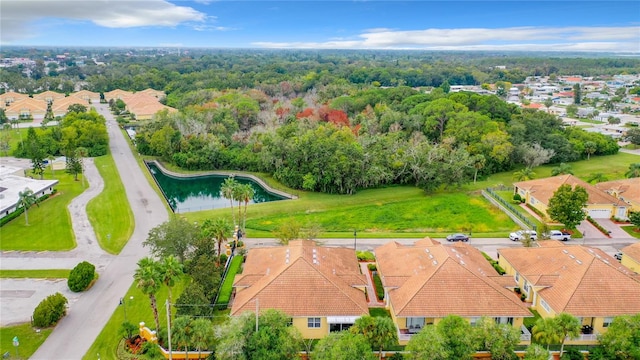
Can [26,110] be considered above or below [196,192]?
above

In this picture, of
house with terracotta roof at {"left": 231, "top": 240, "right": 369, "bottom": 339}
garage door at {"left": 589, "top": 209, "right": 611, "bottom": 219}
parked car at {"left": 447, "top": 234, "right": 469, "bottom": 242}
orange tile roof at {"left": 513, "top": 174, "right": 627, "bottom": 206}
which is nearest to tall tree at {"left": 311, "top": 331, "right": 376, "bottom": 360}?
house with terracotta roof at {"left": 231, "top": 240, "right": 369, "bottom": 339}

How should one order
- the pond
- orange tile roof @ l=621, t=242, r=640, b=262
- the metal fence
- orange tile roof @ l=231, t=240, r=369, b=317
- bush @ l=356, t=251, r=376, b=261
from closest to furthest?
orange tile roof @ l=231, t=240, r=369, b=317 → orange tile roof @ l=621, t=242, r=640, b=262 → bush @ l=356, t=251, r=376, b=261 → the metal fence → the pond

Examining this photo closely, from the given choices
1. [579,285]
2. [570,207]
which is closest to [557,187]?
[570,207]

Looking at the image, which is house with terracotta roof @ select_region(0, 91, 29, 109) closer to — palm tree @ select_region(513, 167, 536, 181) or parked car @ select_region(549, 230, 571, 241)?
palm tree @ select_region(513, 167, 536, 181)

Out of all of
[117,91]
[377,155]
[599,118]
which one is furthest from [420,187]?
[117,91]

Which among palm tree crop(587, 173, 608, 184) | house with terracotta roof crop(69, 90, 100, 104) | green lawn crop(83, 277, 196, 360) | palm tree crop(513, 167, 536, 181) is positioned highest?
house with terracotta roof crop(69, 90, 100, 104)

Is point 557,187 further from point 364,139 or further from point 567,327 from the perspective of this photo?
point 567,327

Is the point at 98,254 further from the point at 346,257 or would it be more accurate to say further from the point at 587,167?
the point at 587,167
